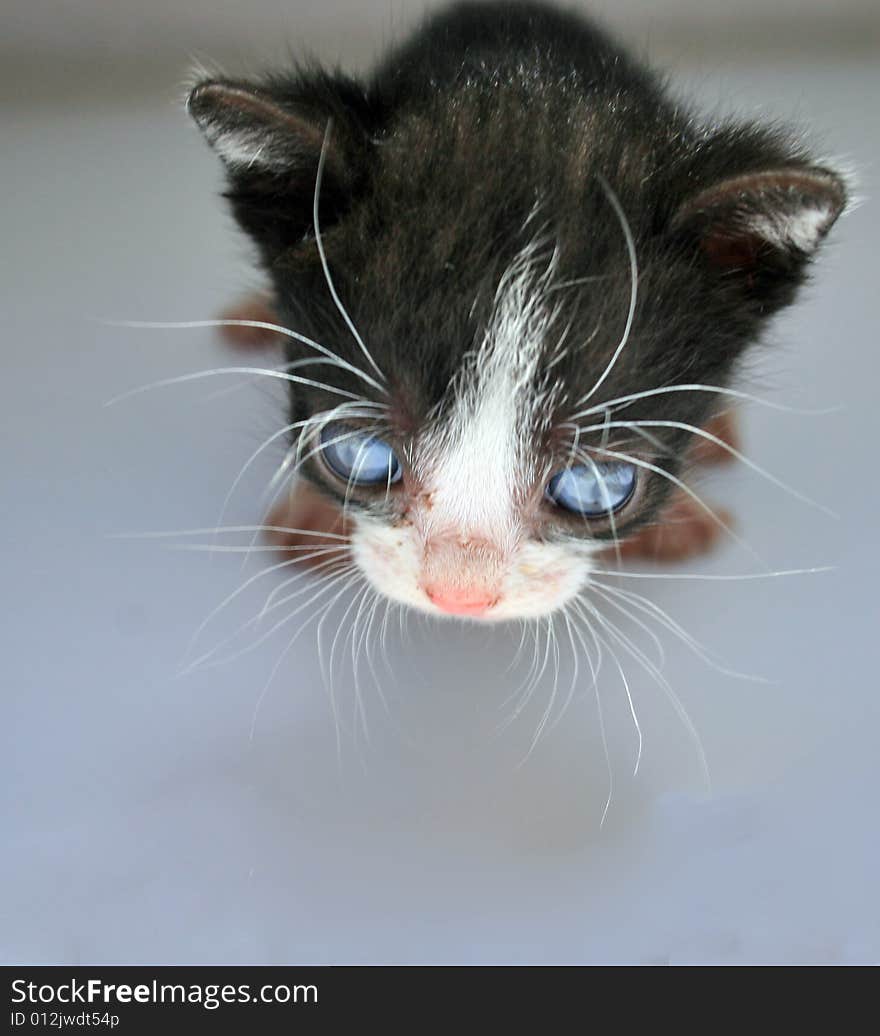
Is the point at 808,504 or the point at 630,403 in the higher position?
the point at 808,504

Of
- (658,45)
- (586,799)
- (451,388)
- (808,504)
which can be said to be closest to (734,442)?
(808,504)

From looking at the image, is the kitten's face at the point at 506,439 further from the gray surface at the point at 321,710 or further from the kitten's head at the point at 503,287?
the gray surface at the point at 321,710

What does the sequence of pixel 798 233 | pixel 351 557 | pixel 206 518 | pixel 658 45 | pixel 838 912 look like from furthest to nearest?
1. pixel 658 45
2. pixel 206 518
3. pixel 351 557
4. pixel 838 912
5. pixel 798 233

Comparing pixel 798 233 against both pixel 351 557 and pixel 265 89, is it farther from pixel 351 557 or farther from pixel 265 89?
pixel 351 557

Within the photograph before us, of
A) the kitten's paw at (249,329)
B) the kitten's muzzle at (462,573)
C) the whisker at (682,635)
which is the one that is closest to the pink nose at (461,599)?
the kitten's muzzle at (462,573)

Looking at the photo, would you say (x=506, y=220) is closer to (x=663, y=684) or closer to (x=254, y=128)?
(x=254, y=128)

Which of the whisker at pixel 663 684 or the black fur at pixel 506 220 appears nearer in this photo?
the black fur at pixel 506 220

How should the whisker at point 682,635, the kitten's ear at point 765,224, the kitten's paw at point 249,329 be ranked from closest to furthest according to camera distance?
1. the kitten's ear at point 765,224
2. the whisker at point 682,635
3. the kitten's paw at point 249,329
